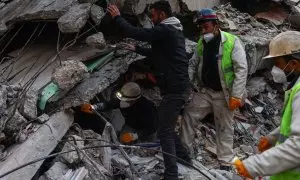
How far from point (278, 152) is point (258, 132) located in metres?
4.54

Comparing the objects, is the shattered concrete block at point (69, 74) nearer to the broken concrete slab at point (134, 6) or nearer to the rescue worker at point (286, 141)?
the broken concrete slab at point (134, 6)

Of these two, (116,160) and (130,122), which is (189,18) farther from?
(116,160)

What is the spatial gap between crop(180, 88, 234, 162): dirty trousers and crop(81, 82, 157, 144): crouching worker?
53 cm

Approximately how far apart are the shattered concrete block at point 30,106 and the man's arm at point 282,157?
2267 mm

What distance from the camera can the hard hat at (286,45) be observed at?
352 cm

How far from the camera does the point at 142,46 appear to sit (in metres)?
6.06

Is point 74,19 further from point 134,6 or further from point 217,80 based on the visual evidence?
point 217,80

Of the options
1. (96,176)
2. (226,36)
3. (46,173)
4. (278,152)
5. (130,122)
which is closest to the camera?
(278,152)

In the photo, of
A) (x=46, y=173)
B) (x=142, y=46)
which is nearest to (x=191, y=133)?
(x=142, y=46)

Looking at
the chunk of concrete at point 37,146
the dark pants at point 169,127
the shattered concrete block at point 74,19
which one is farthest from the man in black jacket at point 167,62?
the chunk of concrete at point 37,146

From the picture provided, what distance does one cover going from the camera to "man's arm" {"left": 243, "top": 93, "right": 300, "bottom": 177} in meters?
3.00

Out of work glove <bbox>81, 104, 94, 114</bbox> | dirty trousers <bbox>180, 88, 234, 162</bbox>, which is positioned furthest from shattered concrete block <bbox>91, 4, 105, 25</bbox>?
dirty trousers <bbox>180, 88, 234, 162</bbox>

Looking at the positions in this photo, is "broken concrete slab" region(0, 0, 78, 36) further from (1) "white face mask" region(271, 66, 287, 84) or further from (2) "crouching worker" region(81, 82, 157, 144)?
(1) "white face mask" region(271, 66, 287, 84)

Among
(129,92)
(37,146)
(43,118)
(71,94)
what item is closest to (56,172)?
(37,146)
